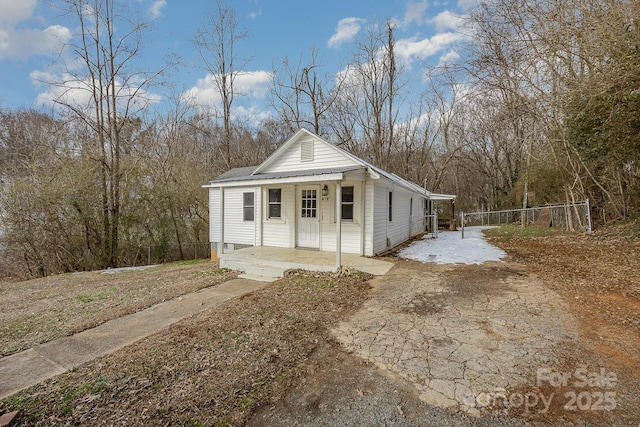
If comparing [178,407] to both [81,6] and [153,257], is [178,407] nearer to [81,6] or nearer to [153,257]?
[153,257]

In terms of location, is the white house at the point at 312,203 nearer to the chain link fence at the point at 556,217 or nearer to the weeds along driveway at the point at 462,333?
the weeds along driveway at the point at 462,333

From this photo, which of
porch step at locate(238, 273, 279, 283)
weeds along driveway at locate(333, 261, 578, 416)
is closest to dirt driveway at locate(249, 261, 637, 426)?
weeds along driveway at locate(333, 261, 578, 416)

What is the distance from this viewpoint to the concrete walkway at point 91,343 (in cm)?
283

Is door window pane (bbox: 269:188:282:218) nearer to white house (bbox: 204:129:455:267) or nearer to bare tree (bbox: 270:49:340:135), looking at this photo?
white house (bbox: 204:129:455:267)

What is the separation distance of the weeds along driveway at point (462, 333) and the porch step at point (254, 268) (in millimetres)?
2368

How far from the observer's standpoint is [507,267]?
6723 millimetres

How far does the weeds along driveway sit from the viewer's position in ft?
8.10

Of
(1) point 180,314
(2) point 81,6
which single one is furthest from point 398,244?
(2) point 81,6

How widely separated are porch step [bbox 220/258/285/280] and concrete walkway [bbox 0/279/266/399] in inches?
51.7

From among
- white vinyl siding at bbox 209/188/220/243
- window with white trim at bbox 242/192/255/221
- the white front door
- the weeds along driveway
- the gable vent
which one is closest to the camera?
the weeds along driveway

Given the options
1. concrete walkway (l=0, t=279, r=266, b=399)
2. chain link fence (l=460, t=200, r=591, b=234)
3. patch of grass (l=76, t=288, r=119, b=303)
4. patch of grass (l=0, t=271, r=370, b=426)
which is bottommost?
patch of grass (l=76, t=288, r=119, b=303)

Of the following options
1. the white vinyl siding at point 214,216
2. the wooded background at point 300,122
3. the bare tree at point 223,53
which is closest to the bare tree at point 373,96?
the wooded background at point 300,122

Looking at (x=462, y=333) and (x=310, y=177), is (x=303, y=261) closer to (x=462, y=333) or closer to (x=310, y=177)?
(x=310, y=177)

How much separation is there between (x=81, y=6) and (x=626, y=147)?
18.4 meters
